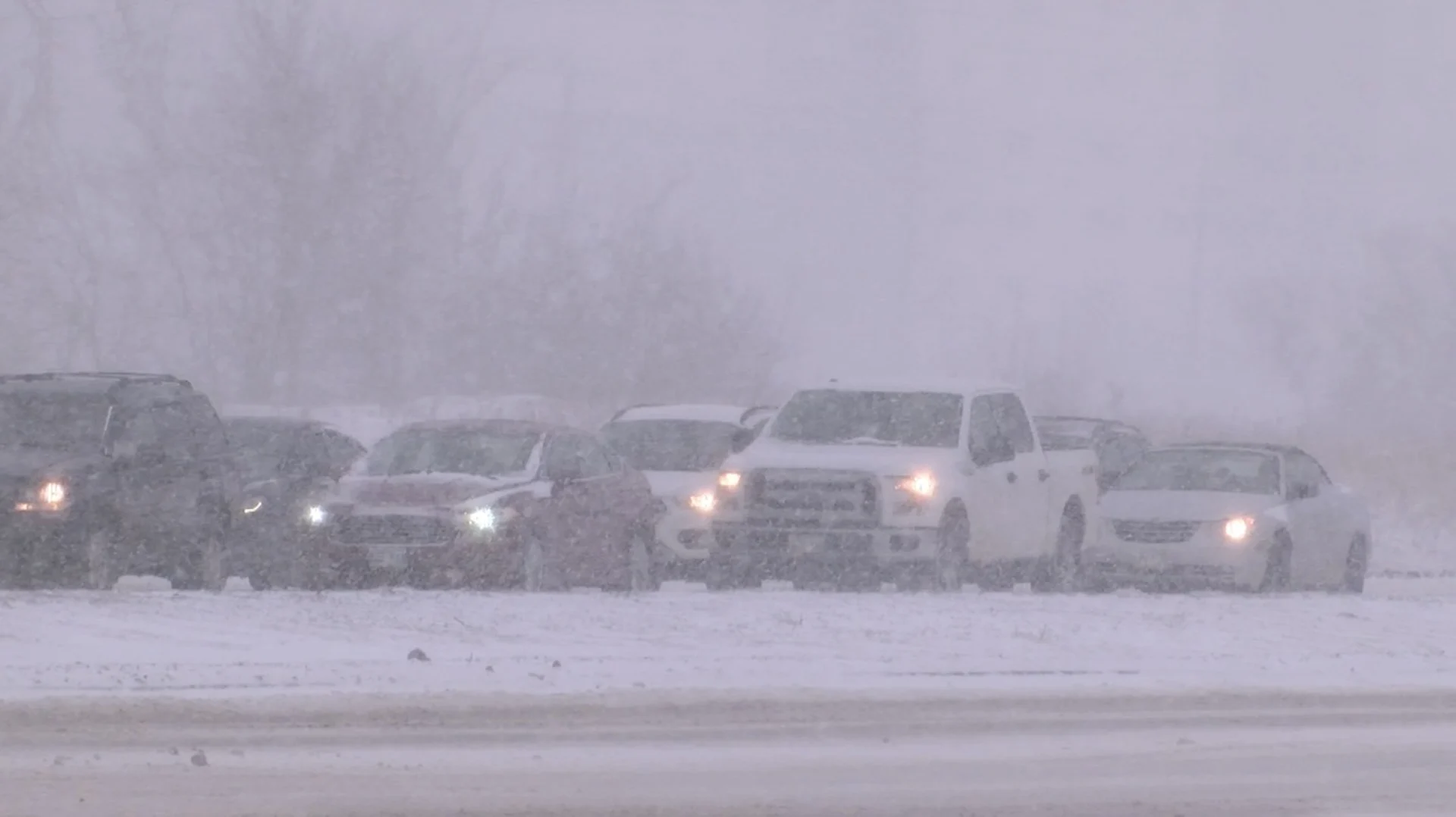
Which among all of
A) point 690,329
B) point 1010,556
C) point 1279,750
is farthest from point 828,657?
point 690,329

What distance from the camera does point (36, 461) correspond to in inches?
664

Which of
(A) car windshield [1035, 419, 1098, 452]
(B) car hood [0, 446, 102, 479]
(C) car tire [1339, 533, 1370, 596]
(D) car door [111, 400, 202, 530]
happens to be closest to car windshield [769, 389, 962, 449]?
(D) car door [111, 400, 202, 530]

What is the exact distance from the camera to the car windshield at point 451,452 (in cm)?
1834

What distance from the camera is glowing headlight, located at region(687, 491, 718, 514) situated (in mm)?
20531

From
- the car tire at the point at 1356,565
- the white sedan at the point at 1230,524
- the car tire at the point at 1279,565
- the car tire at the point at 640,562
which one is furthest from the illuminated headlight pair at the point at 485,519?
the car tire at the point at 1356,565

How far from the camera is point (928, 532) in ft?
58.2

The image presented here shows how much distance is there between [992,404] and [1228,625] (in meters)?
4.73

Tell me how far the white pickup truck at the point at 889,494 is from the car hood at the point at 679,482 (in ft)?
4.50

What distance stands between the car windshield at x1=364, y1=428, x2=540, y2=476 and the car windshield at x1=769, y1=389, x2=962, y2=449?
2.43m

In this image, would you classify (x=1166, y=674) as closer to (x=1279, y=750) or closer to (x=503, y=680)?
(x=1279, y=750)

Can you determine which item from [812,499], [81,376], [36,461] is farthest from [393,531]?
[812,499]

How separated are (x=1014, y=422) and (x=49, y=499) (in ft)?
28.6

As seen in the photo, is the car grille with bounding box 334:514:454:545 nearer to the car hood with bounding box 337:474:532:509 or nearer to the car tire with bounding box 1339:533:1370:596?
the car hood with bounding box 337:474:532:509

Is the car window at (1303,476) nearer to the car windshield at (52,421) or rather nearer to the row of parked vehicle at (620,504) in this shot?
the row of parked vehicle at (620,504)
